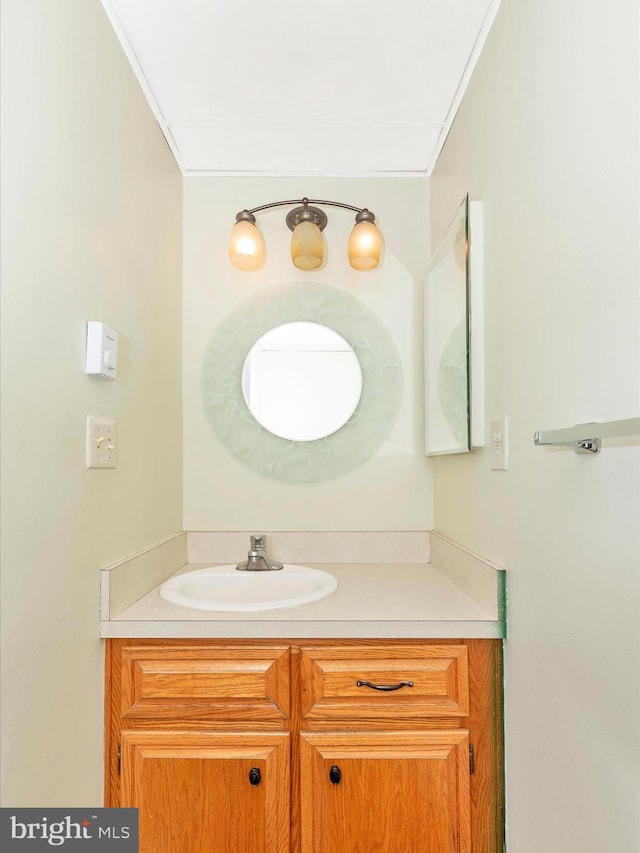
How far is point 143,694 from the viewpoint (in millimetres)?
1230

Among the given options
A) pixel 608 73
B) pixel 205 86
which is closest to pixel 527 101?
pixel 608 73

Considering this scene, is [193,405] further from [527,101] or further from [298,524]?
[527,101]

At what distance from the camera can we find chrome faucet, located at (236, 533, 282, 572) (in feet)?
5.55

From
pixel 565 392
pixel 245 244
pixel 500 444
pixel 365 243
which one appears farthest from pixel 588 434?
pixel 245 244

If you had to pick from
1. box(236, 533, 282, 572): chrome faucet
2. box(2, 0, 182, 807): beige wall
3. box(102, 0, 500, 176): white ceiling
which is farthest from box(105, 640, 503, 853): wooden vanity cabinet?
box(102, 0, 500, 176): white ceiling

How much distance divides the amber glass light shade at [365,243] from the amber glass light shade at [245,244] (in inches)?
12.0

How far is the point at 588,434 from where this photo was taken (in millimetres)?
727

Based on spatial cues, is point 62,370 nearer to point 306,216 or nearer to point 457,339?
point 457,339

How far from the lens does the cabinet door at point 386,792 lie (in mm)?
1204

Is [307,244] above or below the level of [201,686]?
above

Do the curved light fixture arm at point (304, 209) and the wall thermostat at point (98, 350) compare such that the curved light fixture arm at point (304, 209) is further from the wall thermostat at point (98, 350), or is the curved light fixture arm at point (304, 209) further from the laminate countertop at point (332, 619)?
the laminate countertop at point (332, 619)

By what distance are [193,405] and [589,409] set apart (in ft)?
4.50

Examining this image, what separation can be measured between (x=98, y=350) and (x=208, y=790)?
38.2 inches

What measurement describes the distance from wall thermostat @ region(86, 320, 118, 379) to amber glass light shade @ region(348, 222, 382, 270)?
0.91 m
